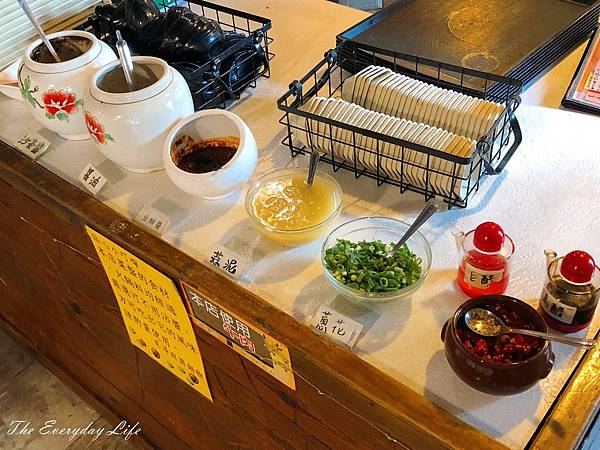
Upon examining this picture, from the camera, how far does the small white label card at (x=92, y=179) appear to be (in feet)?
3.73

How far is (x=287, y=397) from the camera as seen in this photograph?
1.03m

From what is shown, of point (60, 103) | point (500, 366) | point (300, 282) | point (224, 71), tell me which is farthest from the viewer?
point (224, 71)

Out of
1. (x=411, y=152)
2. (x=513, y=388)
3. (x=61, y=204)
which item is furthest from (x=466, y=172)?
(x=61, y=204)

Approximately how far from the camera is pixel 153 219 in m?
1.08

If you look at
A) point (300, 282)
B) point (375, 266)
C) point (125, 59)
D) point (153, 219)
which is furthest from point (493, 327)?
point (125, 59)

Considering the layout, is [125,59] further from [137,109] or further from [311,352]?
[311,352]

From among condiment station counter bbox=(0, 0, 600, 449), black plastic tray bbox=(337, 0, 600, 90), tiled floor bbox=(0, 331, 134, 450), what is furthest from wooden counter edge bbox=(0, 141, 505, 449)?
tiled floor bbox=(0, 331, 134, 450)

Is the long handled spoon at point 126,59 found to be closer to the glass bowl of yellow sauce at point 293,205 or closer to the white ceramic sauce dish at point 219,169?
the white ceramic sauce dish at point 219,169

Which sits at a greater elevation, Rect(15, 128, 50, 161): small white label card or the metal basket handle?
the metal basket handle

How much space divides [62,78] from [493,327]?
84 centimetres

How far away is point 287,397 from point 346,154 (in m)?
0.40

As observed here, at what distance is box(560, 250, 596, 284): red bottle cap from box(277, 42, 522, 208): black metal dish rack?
0.21 meters

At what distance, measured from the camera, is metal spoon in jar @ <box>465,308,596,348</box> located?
738 millimetres

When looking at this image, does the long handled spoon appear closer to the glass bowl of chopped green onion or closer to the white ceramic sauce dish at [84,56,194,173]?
the white ceramic sauce dish at [84,56,194,173]
